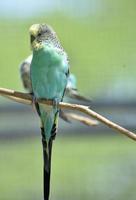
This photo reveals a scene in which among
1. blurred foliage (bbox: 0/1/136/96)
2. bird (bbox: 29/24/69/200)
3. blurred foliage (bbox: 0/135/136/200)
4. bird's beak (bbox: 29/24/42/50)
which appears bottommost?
blurred foliage (bbox: 0/135/136/200)

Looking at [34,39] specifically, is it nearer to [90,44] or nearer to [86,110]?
[86,110]

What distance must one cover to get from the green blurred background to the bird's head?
100cm

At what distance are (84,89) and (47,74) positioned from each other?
1.13 meters

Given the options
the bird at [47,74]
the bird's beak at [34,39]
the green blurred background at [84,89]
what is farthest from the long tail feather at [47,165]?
the green blurred background at [84,89]

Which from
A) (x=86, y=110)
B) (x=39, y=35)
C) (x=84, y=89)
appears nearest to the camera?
(x=86, y=110)

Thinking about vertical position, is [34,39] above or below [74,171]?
above

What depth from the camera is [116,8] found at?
3.17 meters

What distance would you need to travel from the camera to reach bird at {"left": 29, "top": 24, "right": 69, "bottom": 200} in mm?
1639

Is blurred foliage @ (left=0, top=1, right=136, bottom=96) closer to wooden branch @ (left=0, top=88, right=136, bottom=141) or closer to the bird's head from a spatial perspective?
the bird's head

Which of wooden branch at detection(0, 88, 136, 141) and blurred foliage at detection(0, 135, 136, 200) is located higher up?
wooden branch at detection(0, 88, 136, 141)

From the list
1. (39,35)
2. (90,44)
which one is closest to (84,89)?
(90,44)

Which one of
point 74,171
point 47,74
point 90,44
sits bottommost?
point 74,171

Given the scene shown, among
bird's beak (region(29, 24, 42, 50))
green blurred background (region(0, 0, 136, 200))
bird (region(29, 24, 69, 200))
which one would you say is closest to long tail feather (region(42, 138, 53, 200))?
bird (region(29, 24, 69, 200))

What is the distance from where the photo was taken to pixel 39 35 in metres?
1.70
